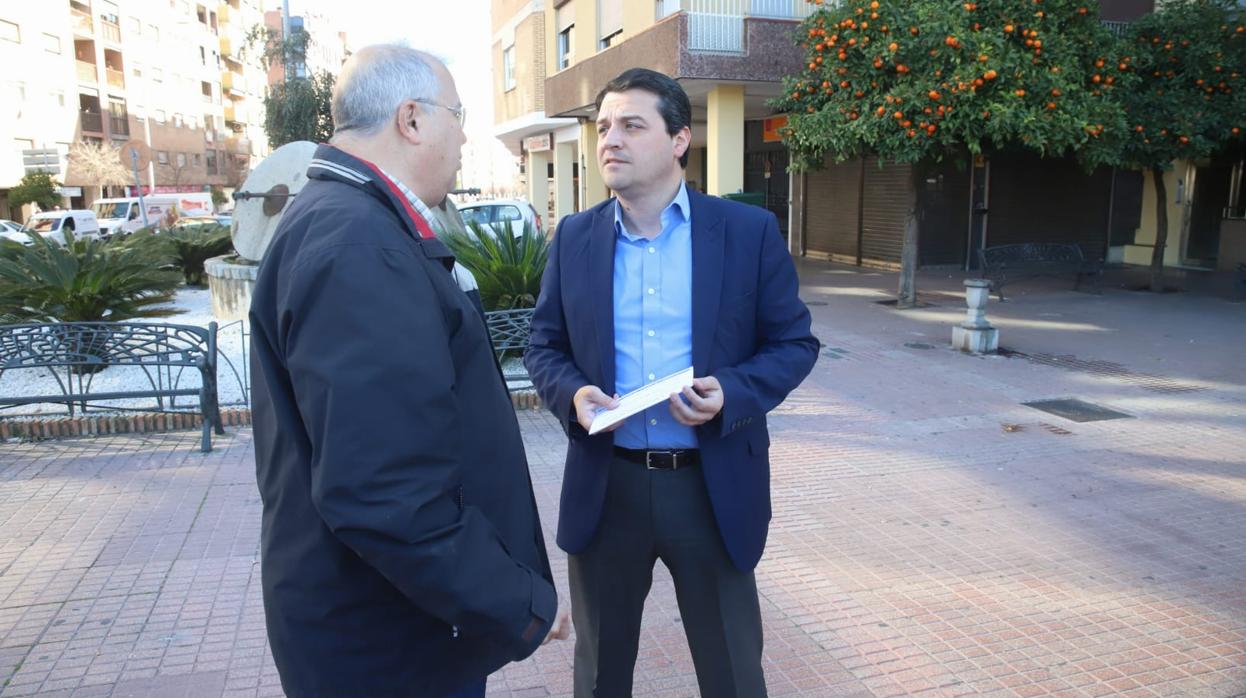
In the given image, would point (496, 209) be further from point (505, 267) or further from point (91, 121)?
point (91, 121)

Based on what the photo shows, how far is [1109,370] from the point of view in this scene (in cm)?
869

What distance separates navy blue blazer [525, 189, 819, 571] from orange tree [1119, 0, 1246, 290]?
11825 millimetres

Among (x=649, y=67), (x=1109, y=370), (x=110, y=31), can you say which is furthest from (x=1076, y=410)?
(x=110, y=31)

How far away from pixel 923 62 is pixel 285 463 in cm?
1063

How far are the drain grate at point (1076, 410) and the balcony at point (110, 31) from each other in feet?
173

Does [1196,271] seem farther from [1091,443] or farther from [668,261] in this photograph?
[668,261]

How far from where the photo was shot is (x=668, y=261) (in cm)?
245

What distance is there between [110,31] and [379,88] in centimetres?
5620

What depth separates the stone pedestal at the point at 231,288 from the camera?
990cm

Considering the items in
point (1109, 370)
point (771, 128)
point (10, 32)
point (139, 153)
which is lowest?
point (1109, 370)

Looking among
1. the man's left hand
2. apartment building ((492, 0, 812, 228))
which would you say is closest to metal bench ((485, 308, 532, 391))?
the man's left hand

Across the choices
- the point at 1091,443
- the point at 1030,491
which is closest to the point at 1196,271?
the point at 1091,443

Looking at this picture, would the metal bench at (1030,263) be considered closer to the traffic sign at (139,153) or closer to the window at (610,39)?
the window at (610,39)

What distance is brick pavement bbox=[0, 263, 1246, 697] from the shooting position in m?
3.32
